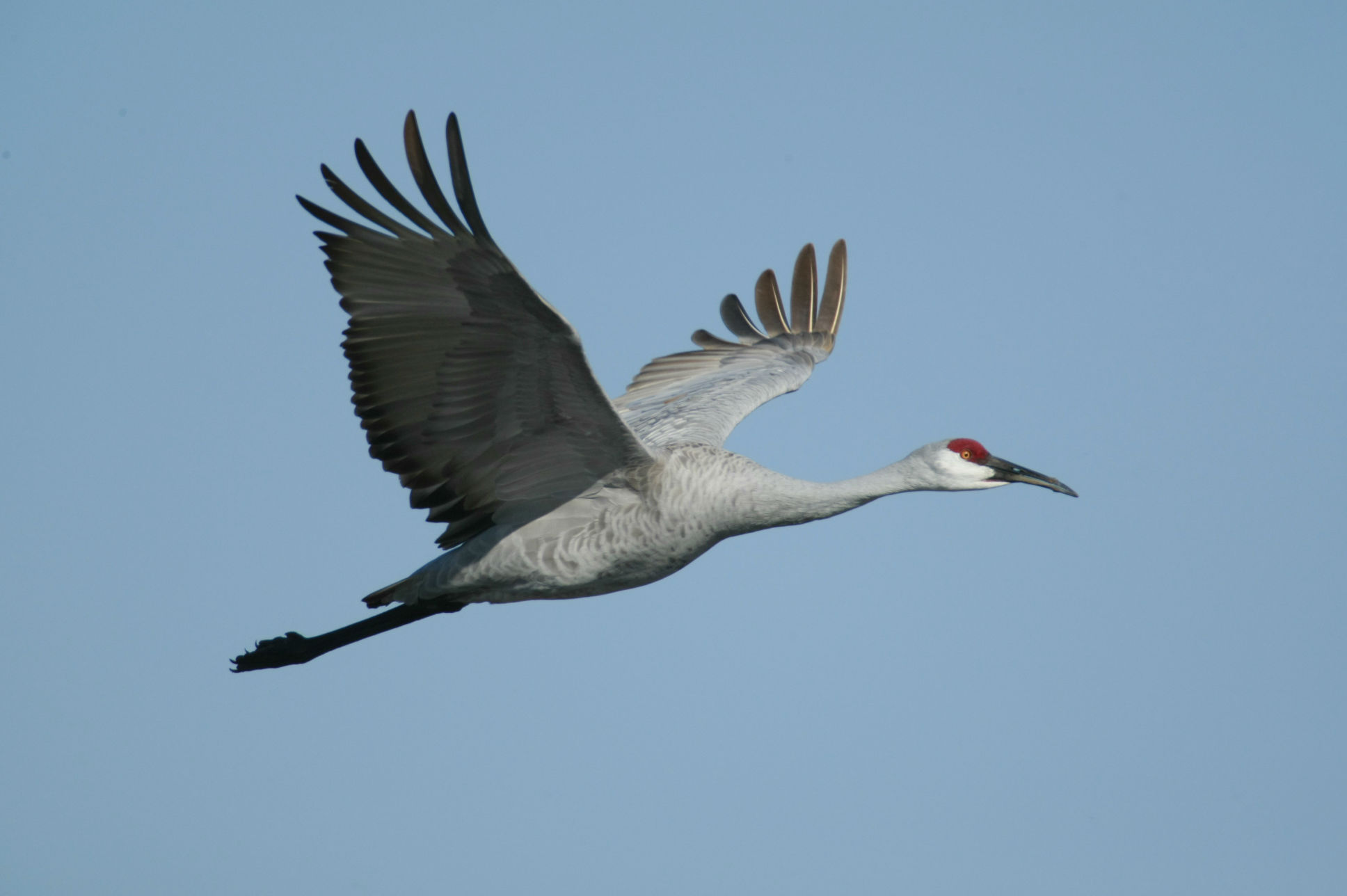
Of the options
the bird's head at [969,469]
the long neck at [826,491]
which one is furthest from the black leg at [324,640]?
the bird's head at [969,469]

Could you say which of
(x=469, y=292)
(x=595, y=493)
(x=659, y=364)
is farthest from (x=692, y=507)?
(x=659, y=364)

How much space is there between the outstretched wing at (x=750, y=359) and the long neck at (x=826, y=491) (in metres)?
2.01

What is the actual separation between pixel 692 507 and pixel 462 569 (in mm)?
1512

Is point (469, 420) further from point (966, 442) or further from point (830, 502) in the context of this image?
point (966, 442)

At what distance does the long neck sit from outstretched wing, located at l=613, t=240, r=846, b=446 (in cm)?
201

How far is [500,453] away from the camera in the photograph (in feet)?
26.7

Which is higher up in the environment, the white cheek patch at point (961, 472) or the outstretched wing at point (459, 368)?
the outstretched wing at point (459, 368)

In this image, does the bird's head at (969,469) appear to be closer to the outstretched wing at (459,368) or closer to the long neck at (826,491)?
the long neck at (826,491)

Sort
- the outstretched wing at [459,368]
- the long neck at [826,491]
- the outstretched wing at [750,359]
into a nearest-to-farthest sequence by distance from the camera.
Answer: the outstretched wing at [459,368] < the long neck at [826,491] < the outstretched wing at [750,359]

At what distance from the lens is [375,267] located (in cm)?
743

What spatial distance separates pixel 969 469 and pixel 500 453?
2.93 meters


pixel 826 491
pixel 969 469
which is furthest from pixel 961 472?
pixel 826 491

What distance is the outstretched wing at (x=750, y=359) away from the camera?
10.8 meters

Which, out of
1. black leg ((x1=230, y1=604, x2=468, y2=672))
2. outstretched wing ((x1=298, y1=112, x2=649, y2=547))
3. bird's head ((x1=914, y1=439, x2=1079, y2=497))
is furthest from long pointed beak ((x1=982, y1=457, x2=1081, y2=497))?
black leg ((x1=230, y1=604, x2=468, y2=672))
